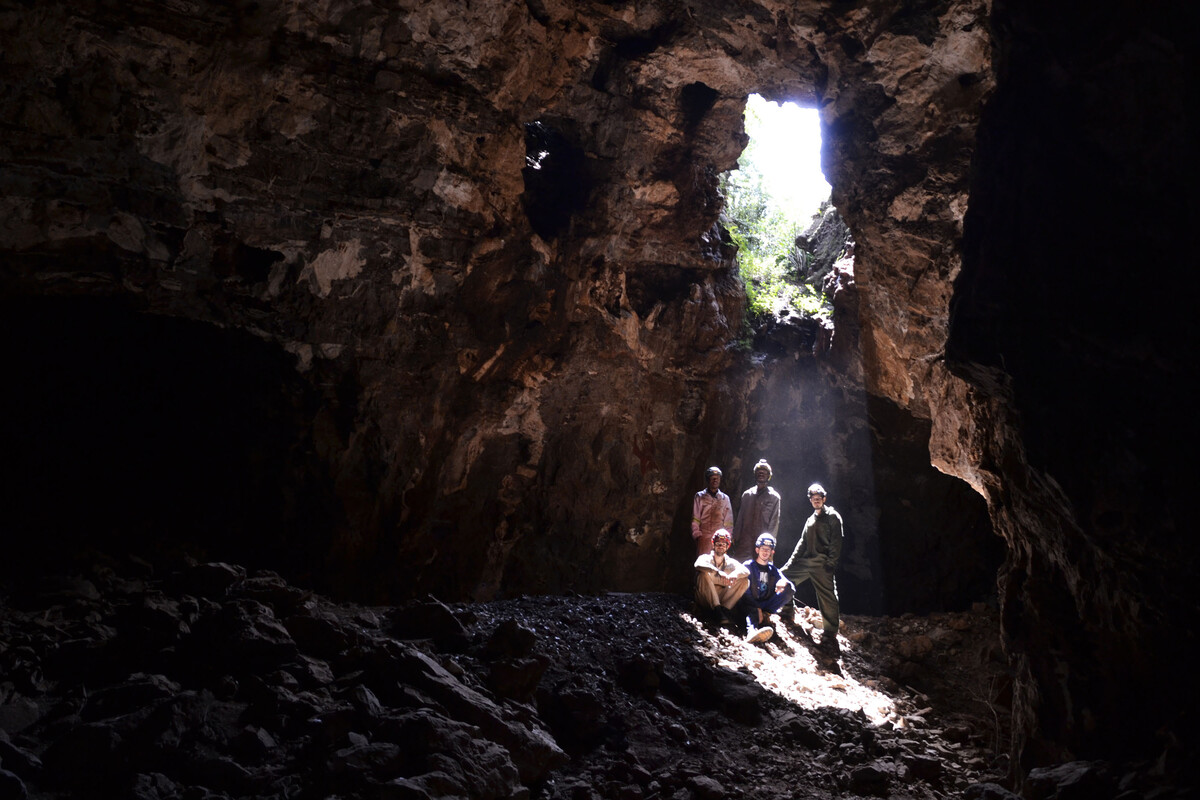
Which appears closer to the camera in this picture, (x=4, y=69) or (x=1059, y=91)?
(x=1059, y=91)

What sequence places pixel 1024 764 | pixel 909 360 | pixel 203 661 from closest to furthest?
pixel 203 661 → pixel 1024 764 → pixel 909 360

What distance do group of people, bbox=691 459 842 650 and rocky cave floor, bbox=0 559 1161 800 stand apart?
4.31ft

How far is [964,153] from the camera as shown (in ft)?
19.1

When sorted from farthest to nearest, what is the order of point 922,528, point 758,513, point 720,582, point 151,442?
point 922,528 → point 758,513 → point 720,582 → point 151,442

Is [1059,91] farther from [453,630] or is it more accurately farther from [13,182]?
[13,182]

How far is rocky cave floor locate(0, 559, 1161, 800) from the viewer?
261 centimetres

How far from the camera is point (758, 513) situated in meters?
8.23

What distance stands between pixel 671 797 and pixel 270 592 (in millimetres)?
2499

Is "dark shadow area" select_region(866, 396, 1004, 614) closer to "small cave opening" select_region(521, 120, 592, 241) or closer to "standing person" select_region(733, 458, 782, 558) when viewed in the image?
"standing person" select_region(733, 458, 782, 558)

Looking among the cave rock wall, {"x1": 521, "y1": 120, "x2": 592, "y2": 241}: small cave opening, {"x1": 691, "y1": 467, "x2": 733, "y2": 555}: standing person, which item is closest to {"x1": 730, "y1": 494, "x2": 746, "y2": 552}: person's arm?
{"x1": 691, "y1": 467, "x2": 733, "y2": 555}: standing person

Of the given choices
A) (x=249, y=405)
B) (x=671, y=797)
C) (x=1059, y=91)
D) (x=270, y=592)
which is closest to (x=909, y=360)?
(x=1059, y=91)

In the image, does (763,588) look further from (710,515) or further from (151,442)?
(151,442)

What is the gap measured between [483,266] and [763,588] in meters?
4.57

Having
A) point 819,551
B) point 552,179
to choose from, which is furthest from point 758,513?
point 552,179
